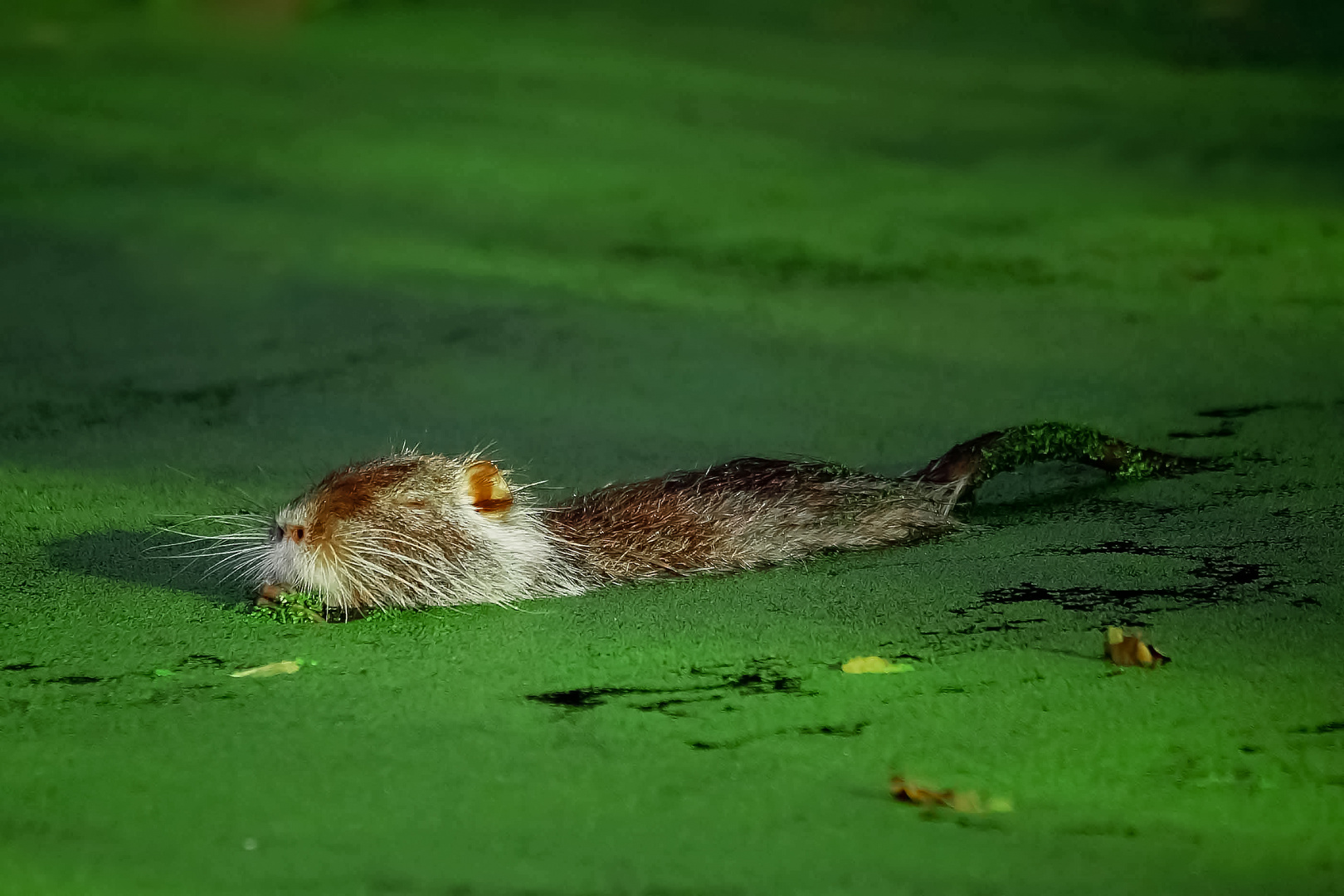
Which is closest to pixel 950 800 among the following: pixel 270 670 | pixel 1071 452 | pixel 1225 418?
pixel 270 670

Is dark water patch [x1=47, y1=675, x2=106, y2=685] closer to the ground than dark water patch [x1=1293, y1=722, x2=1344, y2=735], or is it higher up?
closer to the ground

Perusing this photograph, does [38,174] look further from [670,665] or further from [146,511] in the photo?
[670,665]

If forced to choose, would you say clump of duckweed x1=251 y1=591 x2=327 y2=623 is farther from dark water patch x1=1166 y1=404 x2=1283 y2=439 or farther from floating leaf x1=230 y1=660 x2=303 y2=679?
dark water patch x1=1166 y1=404 x2=1283 y2=439

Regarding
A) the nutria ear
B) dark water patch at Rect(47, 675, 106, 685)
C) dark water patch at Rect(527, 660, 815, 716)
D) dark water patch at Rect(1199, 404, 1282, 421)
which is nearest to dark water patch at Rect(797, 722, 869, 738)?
dark water patch at Rect(527, 660, 815, 716)

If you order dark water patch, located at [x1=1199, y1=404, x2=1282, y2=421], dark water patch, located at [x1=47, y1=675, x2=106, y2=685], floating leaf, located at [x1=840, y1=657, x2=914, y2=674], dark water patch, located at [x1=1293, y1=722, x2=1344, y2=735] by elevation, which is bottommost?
dark water patch, located at [x1=47, y1=675, x2=106, y2=685]

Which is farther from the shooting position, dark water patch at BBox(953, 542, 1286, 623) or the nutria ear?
the nutria ear

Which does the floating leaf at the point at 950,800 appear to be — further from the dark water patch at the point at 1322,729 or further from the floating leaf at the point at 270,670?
the floating leaf at the point at 270,670

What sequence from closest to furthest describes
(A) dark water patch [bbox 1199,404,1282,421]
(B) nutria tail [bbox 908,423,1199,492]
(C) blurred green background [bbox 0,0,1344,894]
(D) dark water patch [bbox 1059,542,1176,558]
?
(C) blurred green background [bbox 0,0,1344,894] → (D) dark water patch [bbox 1059,542,1176,558] → (B) nutria tail [bbox 908,423,1199,492] → (A) dark water patch [bbox 1199,404,1282,421]

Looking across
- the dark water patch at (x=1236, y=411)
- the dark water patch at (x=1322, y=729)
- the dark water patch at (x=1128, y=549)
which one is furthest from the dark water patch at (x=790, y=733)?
the dark water patch at (x=1236, y=411)

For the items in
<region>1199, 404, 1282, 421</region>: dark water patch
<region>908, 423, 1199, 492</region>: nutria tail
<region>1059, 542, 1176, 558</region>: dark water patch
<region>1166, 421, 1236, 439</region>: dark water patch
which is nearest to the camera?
<region>1059, 542, 1176, 558</region>: dark water patch
